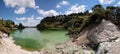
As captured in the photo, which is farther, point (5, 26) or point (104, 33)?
point (5, 26)

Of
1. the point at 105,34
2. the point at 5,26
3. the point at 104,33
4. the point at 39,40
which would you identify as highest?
the point at 5,26

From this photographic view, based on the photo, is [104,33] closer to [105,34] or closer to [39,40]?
[105,34]

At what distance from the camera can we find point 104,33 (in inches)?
912

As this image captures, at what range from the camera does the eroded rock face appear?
22408mm

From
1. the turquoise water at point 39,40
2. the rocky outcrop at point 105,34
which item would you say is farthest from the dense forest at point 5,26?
the rocky outcrop at point 105,34

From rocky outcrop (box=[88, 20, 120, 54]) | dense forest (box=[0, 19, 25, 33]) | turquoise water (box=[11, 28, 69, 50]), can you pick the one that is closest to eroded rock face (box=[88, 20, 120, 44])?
rocky outcrop (box=[88, 20, 120, 54])

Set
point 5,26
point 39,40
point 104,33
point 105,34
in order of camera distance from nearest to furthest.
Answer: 1. point 105,34
2. point 104,33
3. point 39,40
4. point 5,26

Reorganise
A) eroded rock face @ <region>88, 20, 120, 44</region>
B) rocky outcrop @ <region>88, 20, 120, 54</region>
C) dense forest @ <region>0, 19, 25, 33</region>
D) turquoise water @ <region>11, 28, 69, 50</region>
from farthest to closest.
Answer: dense forest @ <region>0, 19, 25, 33</region>, turquoise water @ <region>11, 28, 69, 50</region>, eroded rock face @ <region>88, 20, 120, 44</region>, rocky outcrop @ <region>88, 20, 120, 54</region>

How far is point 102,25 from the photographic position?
24500mm

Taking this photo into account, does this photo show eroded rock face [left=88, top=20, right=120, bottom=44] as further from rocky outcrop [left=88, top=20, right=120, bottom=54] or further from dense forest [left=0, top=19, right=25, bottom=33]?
dense forest [left=0, top=19, right=25, bottom=33]

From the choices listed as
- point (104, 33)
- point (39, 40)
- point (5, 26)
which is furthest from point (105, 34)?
point (5, 26)

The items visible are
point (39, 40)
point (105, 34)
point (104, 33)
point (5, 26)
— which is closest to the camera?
point (105, 34)

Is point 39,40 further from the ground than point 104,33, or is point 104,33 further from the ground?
point 39,40

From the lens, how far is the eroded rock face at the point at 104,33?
2241 cm
